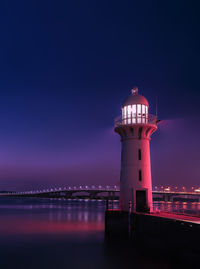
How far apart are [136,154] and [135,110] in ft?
10.2

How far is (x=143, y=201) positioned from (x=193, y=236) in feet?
26.1

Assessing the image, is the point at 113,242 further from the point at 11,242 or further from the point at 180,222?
the point at 11,242

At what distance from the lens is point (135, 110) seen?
19469 millimetres

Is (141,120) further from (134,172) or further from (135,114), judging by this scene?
(134,172)

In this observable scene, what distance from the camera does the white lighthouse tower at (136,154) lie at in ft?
61.6

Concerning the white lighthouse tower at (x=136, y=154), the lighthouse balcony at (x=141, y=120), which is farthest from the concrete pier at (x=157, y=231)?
the lighthouse balcony at (x=141, y=120)

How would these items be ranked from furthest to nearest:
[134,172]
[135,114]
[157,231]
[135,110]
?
[135,110] → [135,114] → [134,172] → [157,231]

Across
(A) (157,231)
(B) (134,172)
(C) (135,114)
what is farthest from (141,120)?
(A) (157,231)

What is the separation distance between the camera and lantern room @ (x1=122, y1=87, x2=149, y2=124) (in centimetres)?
1919

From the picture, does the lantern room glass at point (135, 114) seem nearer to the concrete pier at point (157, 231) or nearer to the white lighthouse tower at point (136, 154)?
the white lighthouse tower at point (136, 154)

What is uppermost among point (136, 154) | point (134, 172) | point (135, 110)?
point (135, 110)

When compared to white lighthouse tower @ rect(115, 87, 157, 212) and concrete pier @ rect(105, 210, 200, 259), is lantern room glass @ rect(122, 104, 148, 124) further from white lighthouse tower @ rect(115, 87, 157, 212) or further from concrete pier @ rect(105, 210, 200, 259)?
concrete pier @ rect(105, 210, 200, 259)

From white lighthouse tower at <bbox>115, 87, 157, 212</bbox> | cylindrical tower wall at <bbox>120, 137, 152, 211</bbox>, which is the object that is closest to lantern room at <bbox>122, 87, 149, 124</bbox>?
white lighthouse tower at <bbox>115, 87, 157, 212</bbox>

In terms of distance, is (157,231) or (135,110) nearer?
(157,231)
